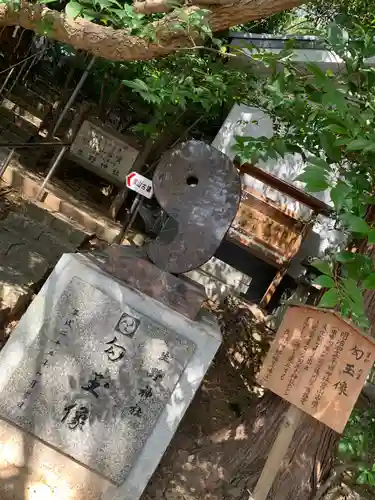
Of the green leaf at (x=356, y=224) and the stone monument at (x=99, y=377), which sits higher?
the green leaf at (x=356, y=224)

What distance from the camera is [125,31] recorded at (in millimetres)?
3062

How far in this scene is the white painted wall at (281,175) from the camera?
7.75 meters

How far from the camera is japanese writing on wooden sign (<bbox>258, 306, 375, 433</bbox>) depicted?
Result: 2652 millimetres

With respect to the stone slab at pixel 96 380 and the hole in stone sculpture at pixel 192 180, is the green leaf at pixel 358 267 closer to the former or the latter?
the stone slab at pixel 96 380

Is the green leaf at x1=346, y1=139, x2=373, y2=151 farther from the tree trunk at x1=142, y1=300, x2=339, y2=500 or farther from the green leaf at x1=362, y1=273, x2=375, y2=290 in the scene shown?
the tree trunk at x1=142, y1=300, x2=339, y2=500

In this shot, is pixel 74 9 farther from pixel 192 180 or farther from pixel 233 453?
pixel 233 453

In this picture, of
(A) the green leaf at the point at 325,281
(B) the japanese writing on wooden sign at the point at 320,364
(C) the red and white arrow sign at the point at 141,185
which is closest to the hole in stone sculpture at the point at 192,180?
(C) the red and white arrow sign at the point at 141,185

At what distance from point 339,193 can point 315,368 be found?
53.0 inches

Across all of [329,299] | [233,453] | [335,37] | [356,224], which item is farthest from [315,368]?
[335,37]

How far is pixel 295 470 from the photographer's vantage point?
318cm

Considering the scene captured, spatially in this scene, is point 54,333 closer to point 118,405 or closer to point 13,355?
point 13,355

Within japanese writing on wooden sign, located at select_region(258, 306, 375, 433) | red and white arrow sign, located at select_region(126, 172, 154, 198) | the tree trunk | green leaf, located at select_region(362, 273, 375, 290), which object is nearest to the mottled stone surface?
japanese writing on wooden sign, located at select_region(258, 306, 375, 433)

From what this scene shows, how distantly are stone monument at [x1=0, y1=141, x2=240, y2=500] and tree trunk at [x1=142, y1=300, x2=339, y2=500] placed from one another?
2.33ft

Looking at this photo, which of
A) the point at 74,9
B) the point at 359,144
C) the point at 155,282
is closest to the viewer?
the point at 359,144
